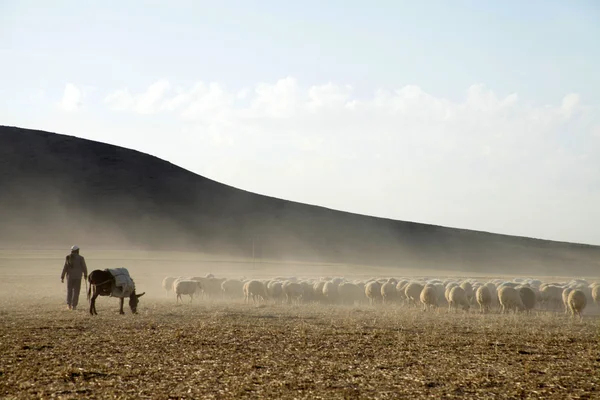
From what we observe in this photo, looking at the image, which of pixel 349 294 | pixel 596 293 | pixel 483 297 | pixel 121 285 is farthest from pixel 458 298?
pixel 121 285

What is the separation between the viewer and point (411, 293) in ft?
88.6

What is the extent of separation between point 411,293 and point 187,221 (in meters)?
60.7

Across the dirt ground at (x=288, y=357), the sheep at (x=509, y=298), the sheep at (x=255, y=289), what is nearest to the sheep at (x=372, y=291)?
the sheep at (x=255, y=289)

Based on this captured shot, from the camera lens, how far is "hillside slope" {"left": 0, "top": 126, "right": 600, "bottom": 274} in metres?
75.5

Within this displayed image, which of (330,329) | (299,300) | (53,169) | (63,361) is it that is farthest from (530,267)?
(63,361)

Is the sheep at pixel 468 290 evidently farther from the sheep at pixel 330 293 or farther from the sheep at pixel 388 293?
the sheep at pixel 330 293

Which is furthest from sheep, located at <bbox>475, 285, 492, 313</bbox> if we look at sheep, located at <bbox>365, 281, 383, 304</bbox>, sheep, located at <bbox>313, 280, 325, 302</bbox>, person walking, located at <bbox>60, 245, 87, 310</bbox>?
person walking, located at <bbox>60, 245, 87, 310</bbox>

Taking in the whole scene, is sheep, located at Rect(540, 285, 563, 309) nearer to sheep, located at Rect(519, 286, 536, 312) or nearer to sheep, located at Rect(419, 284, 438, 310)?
sheep, located at Rect(519, 286, 536, 312)

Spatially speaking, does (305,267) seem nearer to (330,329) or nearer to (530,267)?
(530,267)

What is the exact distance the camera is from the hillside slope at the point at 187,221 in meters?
75.5

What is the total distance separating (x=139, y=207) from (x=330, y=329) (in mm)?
72214

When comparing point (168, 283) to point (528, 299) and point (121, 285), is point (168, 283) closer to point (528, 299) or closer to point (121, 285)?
point (121, 285)

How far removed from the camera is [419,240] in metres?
90.8

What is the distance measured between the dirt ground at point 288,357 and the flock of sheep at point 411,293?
6130 millimetres
